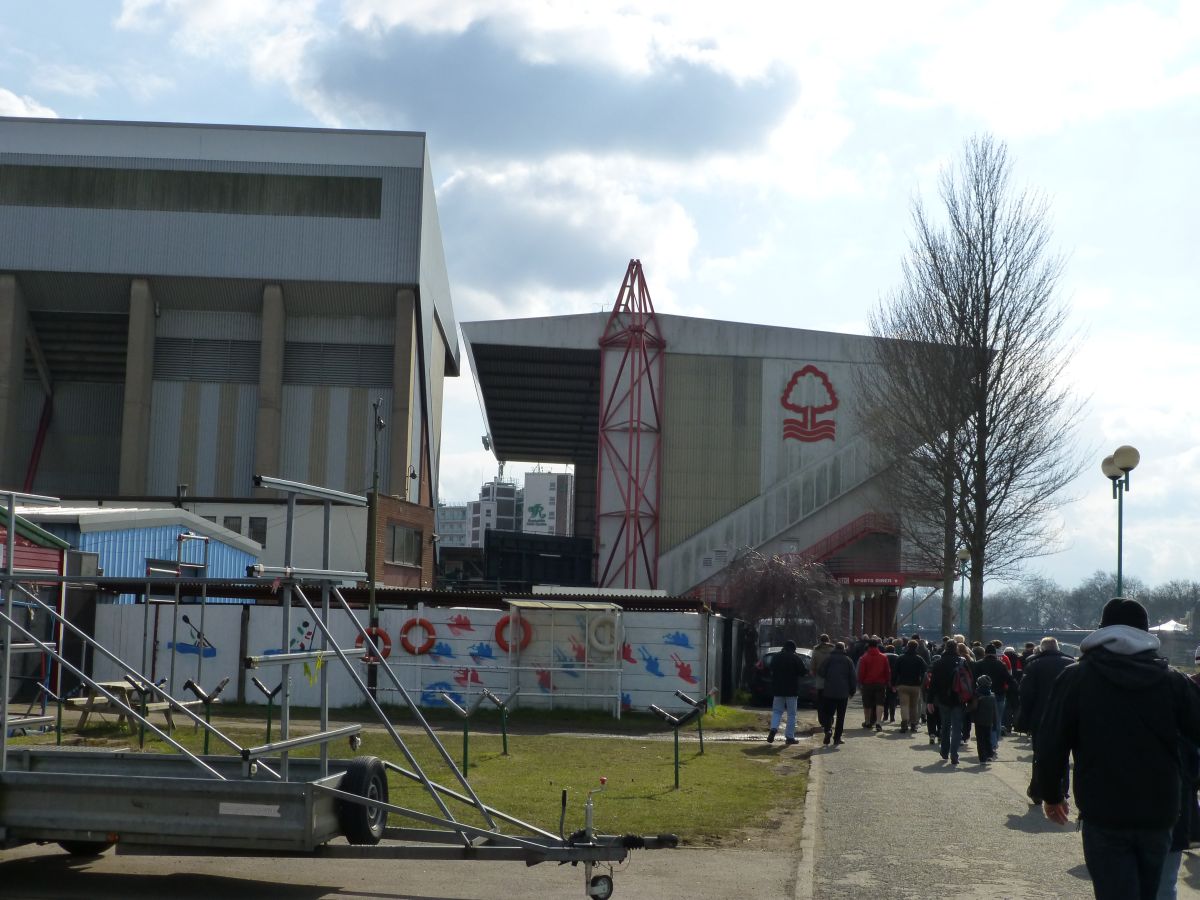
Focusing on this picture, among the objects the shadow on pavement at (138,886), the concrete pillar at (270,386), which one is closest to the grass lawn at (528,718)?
the shadow on pavement at (138,886)

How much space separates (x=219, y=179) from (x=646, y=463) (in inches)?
813

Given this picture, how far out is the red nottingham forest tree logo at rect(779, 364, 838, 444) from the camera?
54.1 m

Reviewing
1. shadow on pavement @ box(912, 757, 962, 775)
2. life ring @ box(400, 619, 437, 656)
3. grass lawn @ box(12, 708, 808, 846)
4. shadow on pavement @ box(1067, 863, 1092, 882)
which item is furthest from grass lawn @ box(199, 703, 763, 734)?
shadow on pavement @ box(1067, 863, 1092, 882)

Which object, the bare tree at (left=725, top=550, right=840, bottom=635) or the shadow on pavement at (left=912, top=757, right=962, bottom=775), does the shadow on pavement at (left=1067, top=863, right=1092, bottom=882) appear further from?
the bare tree at (left=725, top=550, right=840, bottom=635)

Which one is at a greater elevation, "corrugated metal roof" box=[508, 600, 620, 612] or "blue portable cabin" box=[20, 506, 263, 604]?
"blue portable cabin" box=[20, 506, 263, 604]

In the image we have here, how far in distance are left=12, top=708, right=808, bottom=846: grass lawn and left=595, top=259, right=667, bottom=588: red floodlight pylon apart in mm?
29531

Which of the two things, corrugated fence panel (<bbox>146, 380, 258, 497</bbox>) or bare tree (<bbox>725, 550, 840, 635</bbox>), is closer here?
bare tree (<bbox>725, 550, 840, 635</bbox>)

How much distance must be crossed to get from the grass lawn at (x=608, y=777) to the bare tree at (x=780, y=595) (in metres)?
27.4

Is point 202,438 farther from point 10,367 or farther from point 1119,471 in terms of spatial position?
point 1119,471

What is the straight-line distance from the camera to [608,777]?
15.6 metres

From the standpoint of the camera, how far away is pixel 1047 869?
10102 millimetres

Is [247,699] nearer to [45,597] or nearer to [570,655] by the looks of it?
[45,597]

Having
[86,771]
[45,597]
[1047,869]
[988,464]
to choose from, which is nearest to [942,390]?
[988,464]

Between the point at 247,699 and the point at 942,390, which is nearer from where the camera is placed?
the point at 247,699
